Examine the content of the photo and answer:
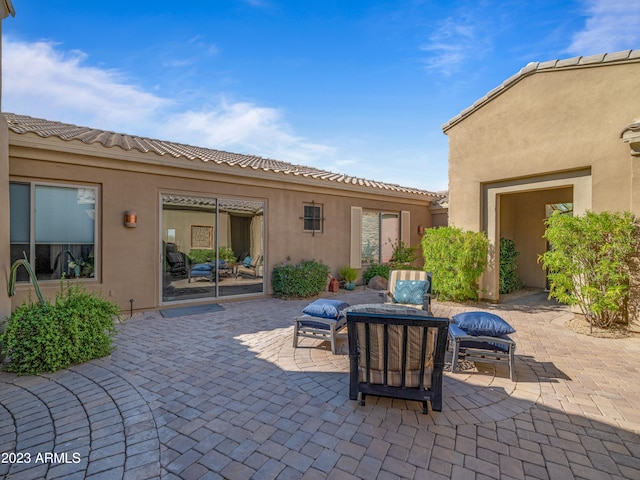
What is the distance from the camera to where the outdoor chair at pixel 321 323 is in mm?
4711

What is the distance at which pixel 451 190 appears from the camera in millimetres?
9039

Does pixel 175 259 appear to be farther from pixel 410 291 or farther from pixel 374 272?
pixel 410 291

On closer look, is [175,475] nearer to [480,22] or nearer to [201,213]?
[201,213]

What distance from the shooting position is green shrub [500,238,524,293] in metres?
9.38

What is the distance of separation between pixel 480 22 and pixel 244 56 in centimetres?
600

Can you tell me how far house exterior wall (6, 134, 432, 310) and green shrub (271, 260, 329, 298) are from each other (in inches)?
11.8

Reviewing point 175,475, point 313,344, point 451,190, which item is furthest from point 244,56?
point 175,475

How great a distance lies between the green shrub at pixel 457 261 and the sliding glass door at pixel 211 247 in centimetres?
489

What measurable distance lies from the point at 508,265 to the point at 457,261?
2879 millimetres

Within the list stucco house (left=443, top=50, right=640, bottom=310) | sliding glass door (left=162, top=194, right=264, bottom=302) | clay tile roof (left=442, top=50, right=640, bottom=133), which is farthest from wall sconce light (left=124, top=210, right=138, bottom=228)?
clay tile roof (left=442, top=50, right=640, bottom=133)

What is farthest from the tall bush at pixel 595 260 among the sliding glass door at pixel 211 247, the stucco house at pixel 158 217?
the sliding glass door at pixel 211 247

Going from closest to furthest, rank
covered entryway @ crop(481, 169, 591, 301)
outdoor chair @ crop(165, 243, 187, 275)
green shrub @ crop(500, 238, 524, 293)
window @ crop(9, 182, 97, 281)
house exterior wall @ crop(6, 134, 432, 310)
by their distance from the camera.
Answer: window @ crop(9, 182, 97, 281)
house exterior wall @ crop(6, 134, 432, 310)
covered entryway @ crop(481, 169, 591, 301)
outdoor chair @ crop(165, 243, 187, 275)
green shrub @ crop(500, 238, 524, 293)

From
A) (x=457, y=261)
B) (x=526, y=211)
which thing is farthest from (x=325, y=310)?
(x=526, y=211)

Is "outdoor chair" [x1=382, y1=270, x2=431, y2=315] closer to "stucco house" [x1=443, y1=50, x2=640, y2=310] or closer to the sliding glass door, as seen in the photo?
"stucco house" [x1=443, y1=50, x2=640, y2=310]
